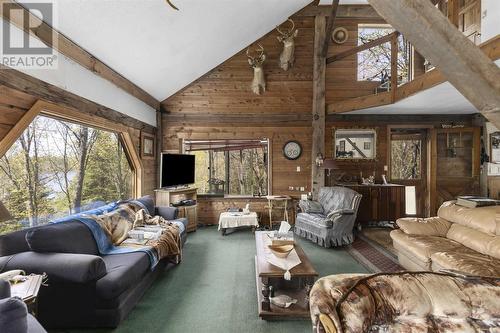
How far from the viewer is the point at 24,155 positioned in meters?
2.51

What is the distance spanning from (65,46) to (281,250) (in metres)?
3.21

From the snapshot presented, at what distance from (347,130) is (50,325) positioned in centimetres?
576

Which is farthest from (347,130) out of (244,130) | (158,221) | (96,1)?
(96,1)

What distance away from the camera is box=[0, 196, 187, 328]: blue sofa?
204cm

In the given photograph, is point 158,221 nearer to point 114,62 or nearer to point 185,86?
point 114,62

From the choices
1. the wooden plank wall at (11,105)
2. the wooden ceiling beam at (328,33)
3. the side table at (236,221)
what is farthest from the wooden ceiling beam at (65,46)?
the wooden ceiling beam at (328,33)

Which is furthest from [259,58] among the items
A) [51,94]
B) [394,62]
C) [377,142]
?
[51,94]

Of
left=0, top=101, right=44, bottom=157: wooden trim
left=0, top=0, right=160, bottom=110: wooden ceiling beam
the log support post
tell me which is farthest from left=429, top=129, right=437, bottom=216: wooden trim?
left=0, top=101, right=44, bottom=157: wooden trim

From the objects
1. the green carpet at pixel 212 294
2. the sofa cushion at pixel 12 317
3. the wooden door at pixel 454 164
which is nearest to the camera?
the sofa cushion at pixel 12 317

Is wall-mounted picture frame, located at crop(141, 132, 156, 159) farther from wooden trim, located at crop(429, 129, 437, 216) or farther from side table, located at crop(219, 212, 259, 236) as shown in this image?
wooden trim, located at crop(429, 129, 437, 216)

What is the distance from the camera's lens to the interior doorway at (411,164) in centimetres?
574

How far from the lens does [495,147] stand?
199 inches

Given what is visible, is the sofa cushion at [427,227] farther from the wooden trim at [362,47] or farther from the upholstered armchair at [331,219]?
the wooden trim at [362,47]

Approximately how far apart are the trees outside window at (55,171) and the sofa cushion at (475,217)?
4737 mm
